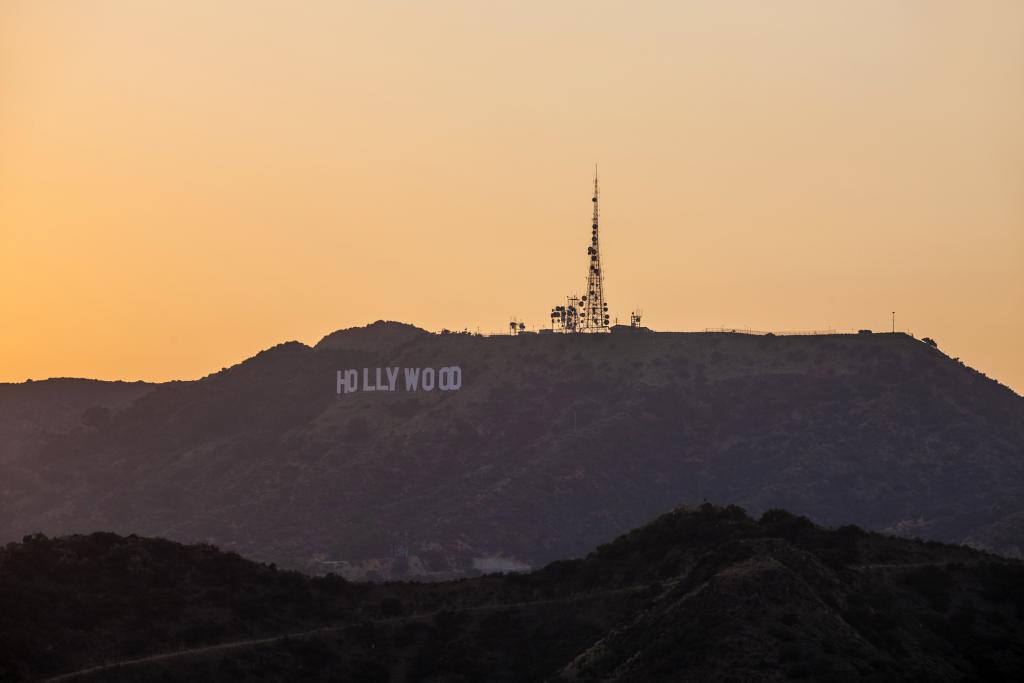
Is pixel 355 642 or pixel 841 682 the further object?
pixel 355 642

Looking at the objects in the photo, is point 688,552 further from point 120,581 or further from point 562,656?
point 120,581

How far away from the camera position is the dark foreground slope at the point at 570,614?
11962 cm

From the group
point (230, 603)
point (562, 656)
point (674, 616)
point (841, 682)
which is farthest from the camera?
point (230, 603)

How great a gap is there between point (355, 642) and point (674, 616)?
20354 millimetres

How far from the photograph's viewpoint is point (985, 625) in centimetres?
12900

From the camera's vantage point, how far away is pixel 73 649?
130375mm

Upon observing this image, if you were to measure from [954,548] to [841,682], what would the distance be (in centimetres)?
3787

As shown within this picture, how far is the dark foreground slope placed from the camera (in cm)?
11962

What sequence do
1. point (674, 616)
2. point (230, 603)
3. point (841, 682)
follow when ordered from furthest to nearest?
point (230, 603) → point (674, 616) → point (841, 682)

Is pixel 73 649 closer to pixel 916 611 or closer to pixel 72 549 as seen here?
pixel 72 549

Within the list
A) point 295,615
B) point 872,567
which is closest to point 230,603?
point 295,615

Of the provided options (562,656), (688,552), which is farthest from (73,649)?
(688,552)

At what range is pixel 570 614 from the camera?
5448 inches

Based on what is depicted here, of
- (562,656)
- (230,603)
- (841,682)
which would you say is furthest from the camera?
(230,603)
